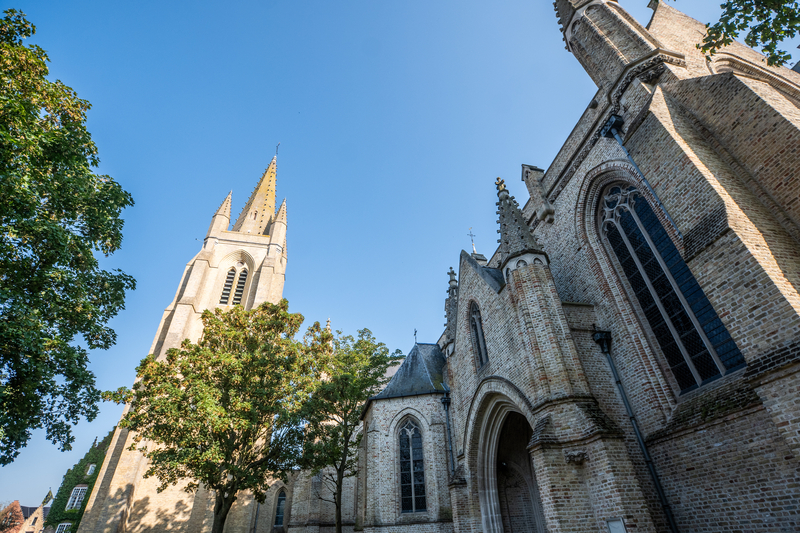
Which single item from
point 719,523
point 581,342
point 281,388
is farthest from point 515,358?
point 281,388

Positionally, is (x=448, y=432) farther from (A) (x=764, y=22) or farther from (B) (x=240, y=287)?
(B) (x=240, y=287)

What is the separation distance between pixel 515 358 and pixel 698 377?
12.7ft

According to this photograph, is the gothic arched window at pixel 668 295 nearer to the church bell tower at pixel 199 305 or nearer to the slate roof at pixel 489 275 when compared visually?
the slate roof at pixel 489 275

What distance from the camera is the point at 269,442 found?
49.1ft

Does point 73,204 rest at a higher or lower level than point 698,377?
higher

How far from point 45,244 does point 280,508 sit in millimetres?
22233

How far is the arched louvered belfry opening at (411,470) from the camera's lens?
14961 mm

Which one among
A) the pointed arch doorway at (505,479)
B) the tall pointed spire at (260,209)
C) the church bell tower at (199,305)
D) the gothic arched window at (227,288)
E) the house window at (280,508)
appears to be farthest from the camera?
the tall pointed spire at (260,209)

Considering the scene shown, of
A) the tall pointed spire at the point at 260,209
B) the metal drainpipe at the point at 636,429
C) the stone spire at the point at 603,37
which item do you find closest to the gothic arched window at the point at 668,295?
the metal drainpipe at the point at 636,429

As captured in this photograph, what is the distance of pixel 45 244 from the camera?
8.75 m

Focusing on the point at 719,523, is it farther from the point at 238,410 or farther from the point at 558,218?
the point at 238,410

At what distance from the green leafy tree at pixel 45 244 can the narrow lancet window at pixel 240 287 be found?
72.7 ft

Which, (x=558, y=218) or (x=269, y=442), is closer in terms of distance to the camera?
(x=558, y=218)

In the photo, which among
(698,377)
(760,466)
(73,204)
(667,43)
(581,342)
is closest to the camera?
(760,466)
